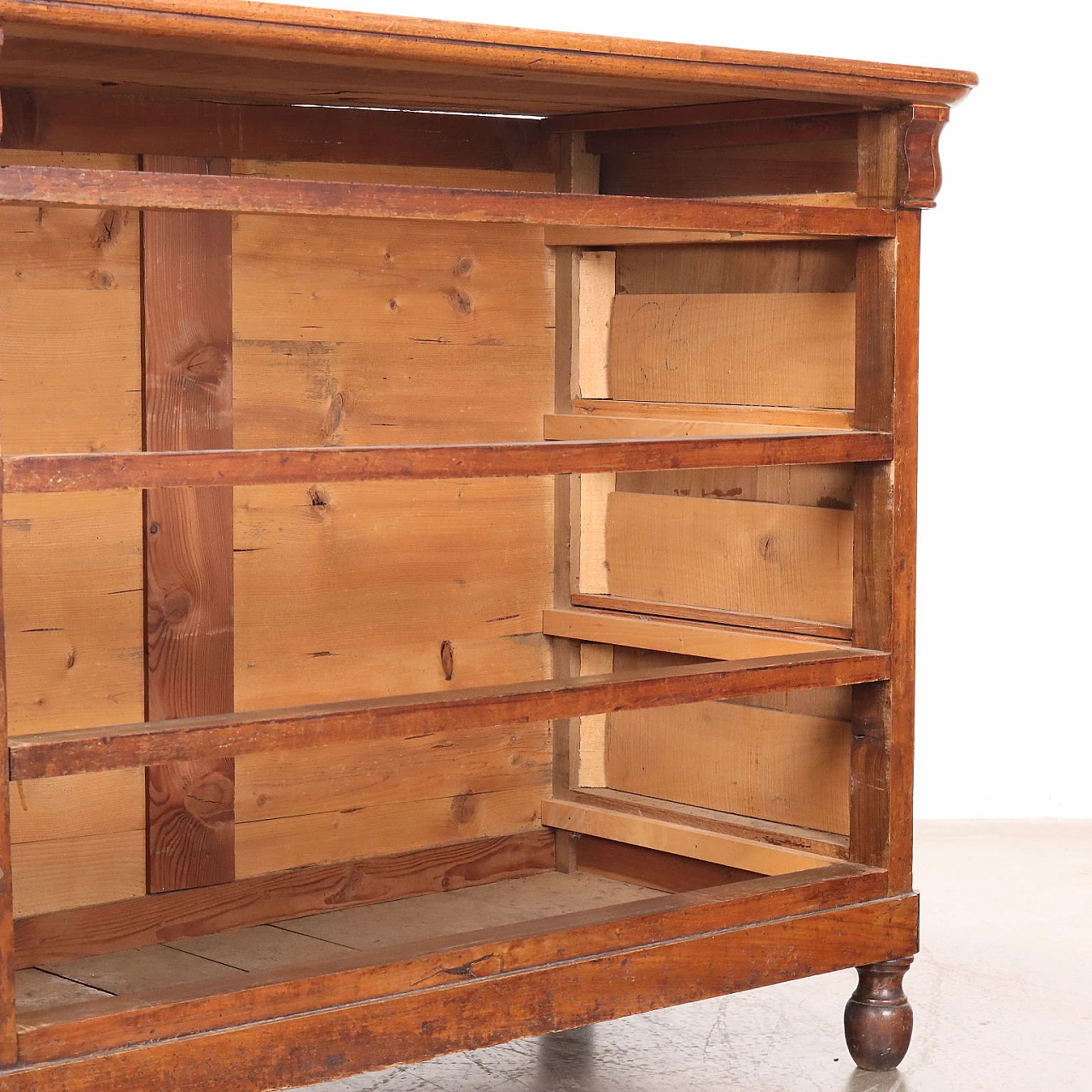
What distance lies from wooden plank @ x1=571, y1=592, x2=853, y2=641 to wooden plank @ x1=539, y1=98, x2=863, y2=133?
2.96 feet

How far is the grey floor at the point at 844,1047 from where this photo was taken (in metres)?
3.21

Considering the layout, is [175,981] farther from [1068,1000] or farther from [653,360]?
[1068,1000]

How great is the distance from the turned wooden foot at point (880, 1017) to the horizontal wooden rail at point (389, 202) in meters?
1.26

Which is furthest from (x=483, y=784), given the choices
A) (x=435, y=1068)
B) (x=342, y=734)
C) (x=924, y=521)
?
(x=924, y=521)

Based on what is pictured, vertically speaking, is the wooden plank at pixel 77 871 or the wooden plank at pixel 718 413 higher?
the wooden plank at pixel 718 413

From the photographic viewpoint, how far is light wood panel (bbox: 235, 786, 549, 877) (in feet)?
11.2

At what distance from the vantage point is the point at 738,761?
3520 millimetres

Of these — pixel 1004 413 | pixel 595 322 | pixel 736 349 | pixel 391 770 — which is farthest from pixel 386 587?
pixel 1004 413

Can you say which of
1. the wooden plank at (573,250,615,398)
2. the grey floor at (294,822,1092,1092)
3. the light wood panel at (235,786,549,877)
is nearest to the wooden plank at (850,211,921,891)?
the grey floor at (294,822,1092,1092)

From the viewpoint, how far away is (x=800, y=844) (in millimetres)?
3355

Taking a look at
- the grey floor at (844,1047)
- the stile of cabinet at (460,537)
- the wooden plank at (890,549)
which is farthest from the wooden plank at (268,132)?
the grey floor at (844,1047)

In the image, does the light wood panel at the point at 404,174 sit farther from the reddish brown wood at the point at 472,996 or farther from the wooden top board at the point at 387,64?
the reddish brown wood at the point at 472,996

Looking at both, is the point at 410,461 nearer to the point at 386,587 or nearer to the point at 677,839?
the point at 386,587

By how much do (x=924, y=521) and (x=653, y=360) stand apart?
2.04 metres
